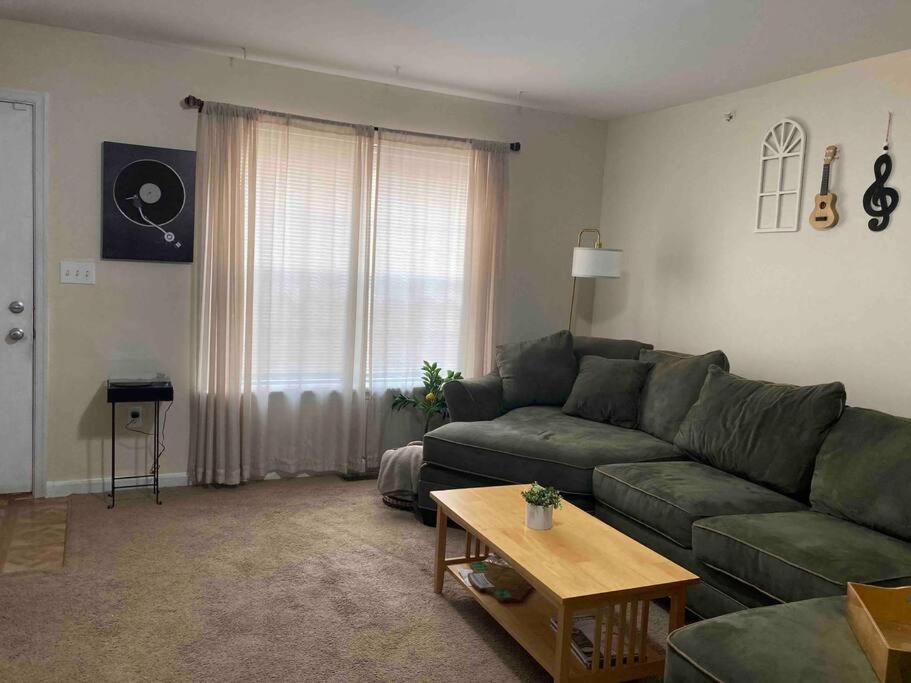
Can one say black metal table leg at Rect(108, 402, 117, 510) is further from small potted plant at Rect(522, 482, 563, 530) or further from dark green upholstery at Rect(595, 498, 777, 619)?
dark green upholstery at Rect(595, 498, 777, 619)

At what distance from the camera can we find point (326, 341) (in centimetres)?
464

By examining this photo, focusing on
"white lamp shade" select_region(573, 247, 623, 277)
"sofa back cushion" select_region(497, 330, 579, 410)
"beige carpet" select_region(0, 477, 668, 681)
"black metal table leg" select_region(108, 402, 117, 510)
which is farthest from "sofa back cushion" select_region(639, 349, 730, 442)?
"black metal table leg" select_region(108, 402, 117, 510)

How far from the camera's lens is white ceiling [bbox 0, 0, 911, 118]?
312 centimetres

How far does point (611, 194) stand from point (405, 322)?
1.85 metres

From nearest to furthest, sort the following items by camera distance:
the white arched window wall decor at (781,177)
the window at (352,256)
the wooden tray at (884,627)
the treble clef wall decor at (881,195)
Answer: the wooden tray at (884,627)
the treble clef wall decor at (881,195)
the white arched window wall decor at (781,177)
the window at (352,256)

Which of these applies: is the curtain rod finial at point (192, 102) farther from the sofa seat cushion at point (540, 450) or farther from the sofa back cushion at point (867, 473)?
the sofa back cushion at point (867, 473)

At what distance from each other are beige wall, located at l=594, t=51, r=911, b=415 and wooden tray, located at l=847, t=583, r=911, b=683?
5.67ft

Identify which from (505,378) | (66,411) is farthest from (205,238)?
(505,378)

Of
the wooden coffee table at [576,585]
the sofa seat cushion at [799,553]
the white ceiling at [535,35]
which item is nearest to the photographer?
the wooden coffee table at [576,585]

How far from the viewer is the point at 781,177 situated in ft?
13.3

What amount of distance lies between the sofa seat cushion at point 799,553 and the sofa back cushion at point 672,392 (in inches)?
42.6

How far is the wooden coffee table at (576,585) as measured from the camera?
7.45 feet

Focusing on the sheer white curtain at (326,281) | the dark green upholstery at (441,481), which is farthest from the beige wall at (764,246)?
the dark green upholstery at (441,481)

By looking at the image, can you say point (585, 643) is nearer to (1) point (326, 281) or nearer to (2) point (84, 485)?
(1) point (326, 281)
